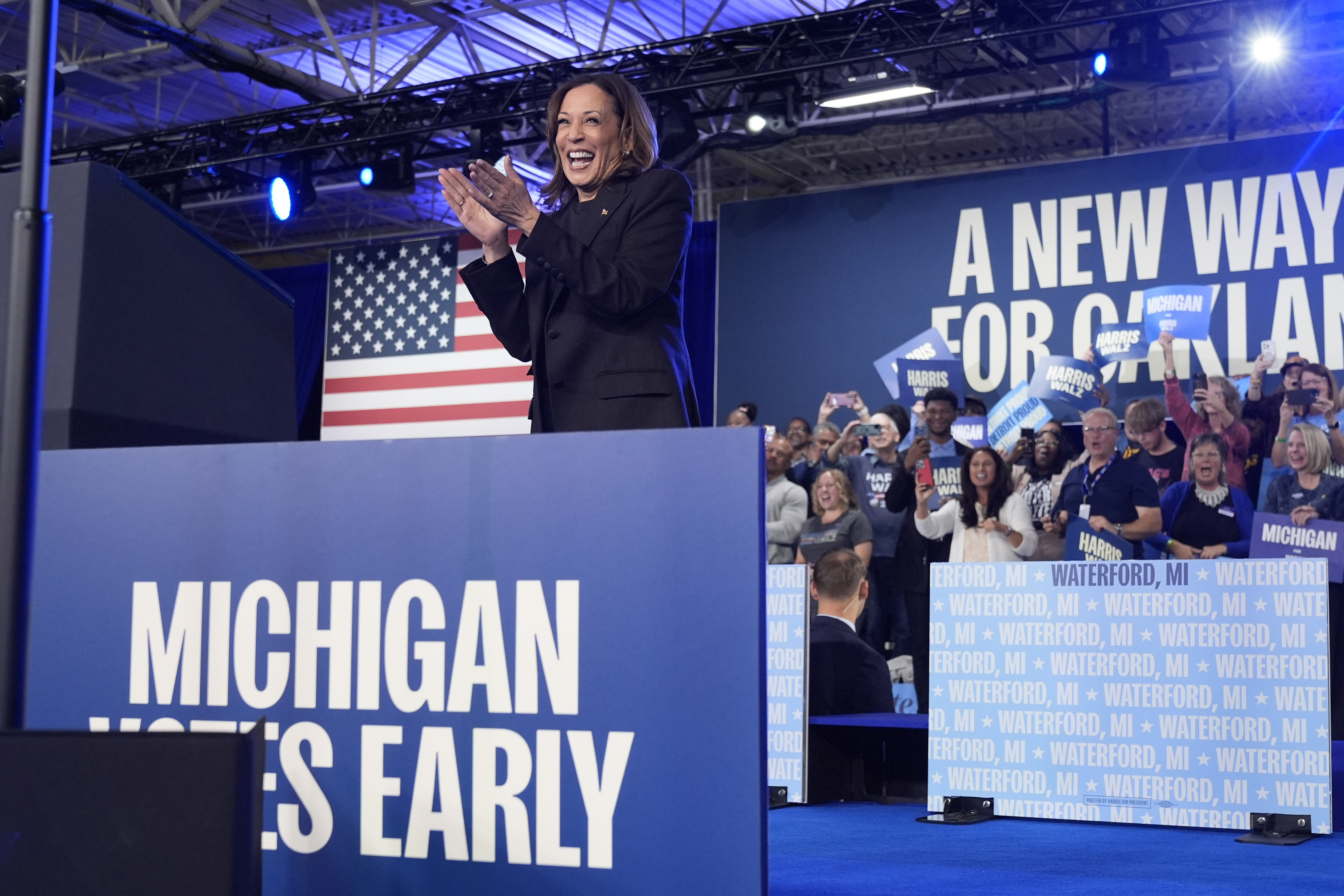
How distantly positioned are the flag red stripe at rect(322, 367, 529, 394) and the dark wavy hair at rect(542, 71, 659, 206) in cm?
726

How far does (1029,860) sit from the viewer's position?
2486 millimetres

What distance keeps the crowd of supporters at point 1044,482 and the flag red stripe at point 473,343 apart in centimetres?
229

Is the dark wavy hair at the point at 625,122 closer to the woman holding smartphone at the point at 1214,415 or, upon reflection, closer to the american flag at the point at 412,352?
the woman holding smartphone at the point at 1214,415

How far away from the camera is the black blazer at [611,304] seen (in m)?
1.65

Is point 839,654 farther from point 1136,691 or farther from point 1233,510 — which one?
point 1233,510

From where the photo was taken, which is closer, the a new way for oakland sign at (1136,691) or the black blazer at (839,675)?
the a new way for oakland sign at (1136,691)

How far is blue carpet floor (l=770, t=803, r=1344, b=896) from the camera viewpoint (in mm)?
2146

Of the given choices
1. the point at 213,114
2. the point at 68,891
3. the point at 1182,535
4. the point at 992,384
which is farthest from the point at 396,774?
the point at 213,114

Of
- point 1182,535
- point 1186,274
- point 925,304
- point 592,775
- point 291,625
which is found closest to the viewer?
point 592,775

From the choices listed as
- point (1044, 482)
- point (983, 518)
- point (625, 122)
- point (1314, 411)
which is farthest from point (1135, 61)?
point (625, 122)

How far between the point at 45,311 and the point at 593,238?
0.69 meters

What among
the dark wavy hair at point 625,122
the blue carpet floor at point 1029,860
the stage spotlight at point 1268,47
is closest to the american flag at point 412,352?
the stage spotlight at point 1268,47

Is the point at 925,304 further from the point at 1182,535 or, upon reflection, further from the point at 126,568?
the point at 126,568

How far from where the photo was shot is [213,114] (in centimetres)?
1094
